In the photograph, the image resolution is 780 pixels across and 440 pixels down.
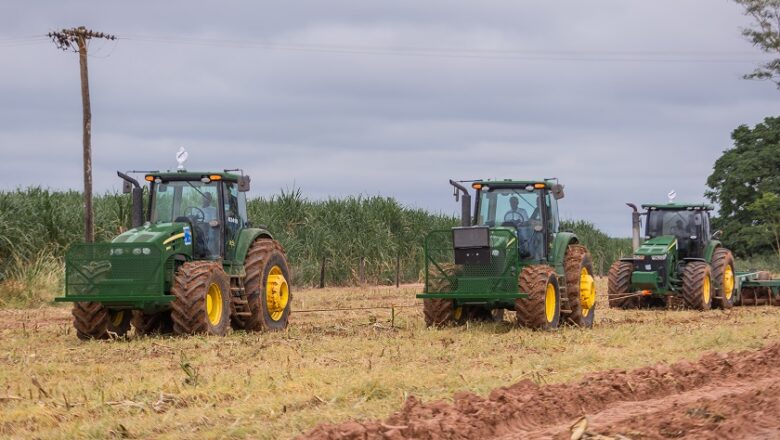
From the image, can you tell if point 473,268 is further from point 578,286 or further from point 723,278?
point 723,278

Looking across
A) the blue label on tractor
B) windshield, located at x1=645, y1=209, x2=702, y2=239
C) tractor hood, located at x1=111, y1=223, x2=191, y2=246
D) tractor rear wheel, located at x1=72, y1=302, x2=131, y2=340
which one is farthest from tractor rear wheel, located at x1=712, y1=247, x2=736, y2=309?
tractor rear wheel, located at x1=72, y1=302, x2=131, y2=340

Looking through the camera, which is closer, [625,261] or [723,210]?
[625,261]

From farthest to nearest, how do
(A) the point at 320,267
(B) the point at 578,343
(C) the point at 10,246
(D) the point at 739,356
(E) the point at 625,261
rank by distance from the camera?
(A) the point at 320,267 < (C) the point at 10,246 < (E) the point at 625,261 < (B) the point at 578,343 < (D) the point at 739,356

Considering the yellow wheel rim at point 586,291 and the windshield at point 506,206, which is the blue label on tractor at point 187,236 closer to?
the windshield at point 506,206

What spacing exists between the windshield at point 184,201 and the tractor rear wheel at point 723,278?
10761 millimetres

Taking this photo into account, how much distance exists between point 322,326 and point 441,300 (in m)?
2.11

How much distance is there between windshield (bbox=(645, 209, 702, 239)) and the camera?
22.3 m

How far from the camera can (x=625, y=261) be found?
72.3ft

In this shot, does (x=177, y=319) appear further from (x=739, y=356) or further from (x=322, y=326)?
(x=739, y=356)

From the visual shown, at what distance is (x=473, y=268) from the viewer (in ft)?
51.2

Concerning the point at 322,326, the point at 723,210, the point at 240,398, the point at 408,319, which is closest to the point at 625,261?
the point at 408,319

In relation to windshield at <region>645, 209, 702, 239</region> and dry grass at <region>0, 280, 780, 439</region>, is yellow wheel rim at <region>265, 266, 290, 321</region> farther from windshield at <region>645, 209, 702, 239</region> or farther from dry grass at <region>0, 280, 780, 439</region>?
windshield at <region>645, 209, 702, 239</region>

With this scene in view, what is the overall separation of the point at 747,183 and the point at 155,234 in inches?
1203

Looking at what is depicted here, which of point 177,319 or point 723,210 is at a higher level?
point 723,210
